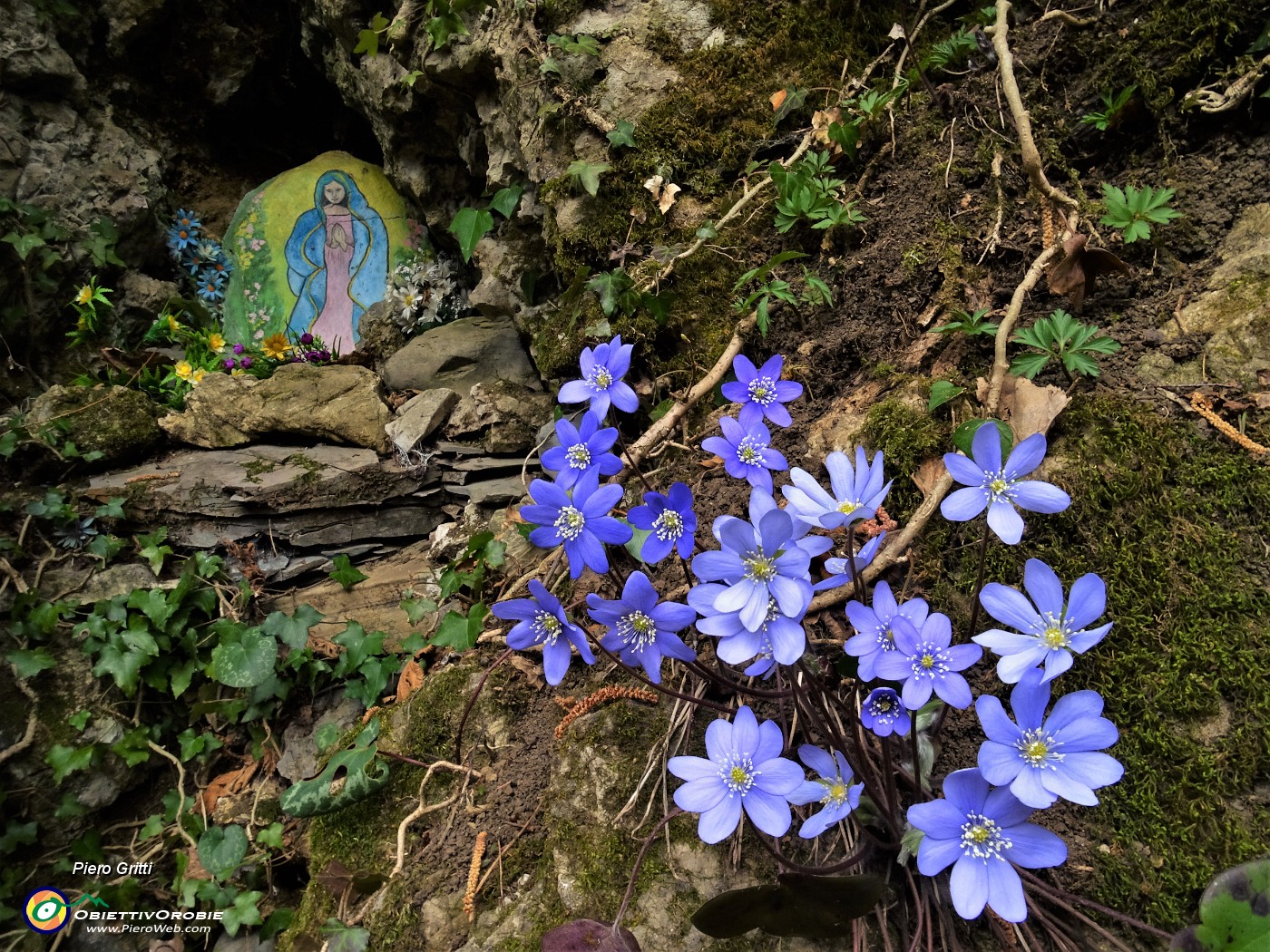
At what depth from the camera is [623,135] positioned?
229 cm

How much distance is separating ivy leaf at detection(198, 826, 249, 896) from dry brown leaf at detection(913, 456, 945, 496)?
101 inches

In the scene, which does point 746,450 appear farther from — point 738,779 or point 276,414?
point 276,414

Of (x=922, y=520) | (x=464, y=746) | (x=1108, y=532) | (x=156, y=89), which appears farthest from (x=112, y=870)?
(x=156, y=89)

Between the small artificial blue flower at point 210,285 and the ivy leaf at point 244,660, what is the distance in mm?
3034

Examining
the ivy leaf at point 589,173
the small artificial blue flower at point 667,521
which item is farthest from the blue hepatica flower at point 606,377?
the ivy leaf at point 589,173

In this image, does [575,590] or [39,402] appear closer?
[575,590]

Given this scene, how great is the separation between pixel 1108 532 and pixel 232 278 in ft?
17.4

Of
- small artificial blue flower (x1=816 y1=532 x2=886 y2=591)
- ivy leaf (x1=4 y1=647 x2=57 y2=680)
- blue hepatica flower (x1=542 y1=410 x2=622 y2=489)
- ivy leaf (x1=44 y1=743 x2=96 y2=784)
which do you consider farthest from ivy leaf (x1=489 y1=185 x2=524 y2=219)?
ivy leaf (x1=44 y1=743 x2=96 y2=784)

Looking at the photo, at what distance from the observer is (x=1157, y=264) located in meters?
1.43

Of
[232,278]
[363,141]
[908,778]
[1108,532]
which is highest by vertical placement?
[363,141]

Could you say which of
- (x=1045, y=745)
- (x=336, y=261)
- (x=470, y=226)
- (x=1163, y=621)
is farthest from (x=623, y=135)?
(x=336, y=261)

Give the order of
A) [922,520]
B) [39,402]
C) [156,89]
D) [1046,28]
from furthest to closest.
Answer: [156,89] → [39,402] → [1046,28] → [922,520]

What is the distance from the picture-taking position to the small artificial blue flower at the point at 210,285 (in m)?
4.45

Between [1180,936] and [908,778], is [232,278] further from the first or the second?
[1180,936]
